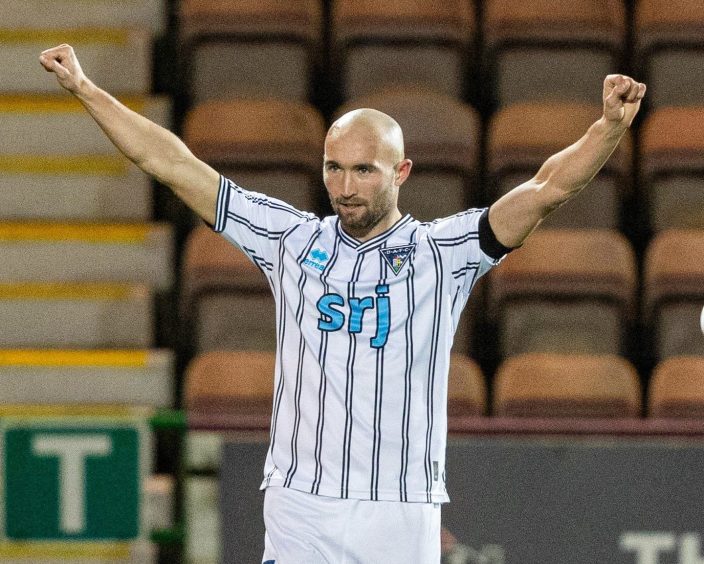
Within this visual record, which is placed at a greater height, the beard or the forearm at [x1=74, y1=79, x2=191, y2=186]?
the forearm at [x1=74, y1=79, x2=191, y2=186]

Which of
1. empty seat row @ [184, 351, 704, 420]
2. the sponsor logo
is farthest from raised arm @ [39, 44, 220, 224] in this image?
empty seat row @ [184, 351, 704, 420]

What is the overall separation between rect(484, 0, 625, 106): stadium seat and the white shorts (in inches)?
105

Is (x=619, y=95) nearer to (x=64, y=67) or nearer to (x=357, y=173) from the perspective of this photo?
(x=357, y=173)

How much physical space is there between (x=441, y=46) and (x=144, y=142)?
2.51m

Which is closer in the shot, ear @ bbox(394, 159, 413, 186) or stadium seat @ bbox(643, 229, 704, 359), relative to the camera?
ear @ bbox(394, 159, 413, 186)

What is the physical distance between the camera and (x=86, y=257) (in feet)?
16.1

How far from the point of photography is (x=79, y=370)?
4629mm

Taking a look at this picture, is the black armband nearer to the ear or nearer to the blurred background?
the ear

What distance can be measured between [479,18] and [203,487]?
262cm

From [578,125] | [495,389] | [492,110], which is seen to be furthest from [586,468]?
[492,110]

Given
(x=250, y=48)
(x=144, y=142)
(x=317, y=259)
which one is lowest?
(x=317, y=259)

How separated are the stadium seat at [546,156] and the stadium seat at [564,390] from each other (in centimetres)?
72

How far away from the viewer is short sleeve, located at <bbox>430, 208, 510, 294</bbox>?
2.76 m

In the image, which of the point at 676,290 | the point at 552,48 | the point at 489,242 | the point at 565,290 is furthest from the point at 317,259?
the point at 552,48
